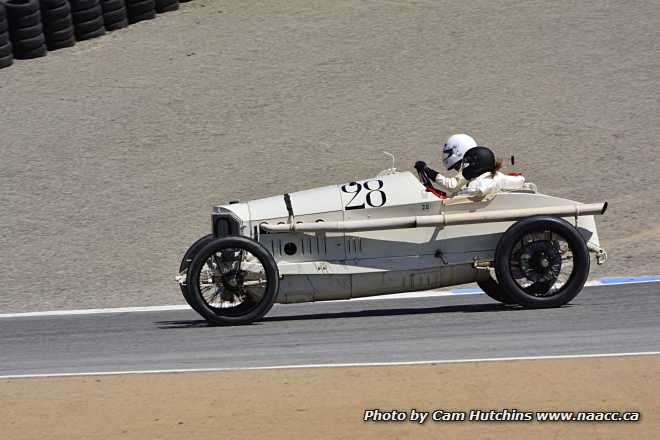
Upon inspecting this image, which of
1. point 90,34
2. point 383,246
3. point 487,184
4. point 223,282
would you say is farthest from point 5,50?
point 487,184

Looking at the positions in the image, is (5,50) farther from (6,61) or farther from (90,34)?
(90,34)

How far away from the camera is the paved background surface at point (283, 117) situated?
15.6 meters

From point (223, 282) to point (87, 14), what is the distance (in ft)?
44.9

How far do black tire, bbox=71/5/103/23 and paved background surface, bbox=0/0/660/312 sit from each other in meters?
0.61

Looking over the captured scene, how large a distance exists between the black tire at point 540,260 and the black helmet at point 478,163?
1.92 feet

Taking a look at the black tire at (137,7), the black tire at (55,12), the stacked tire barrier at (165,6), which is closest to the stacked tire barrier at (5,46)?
the black tire at (55,12)

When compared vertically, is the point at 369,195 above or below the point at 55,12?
below

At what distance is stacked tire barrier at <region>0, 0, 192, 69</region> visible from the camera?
21.0 meters

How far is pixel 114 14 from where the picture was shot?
910 inches

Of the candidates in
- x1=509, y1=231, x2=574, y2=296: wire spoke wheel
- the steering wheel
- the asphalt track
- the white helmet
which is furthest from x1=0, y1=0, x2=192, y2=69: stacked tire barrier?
x1=509, y1=231, x2=574, y2=296: wire spoke wheel

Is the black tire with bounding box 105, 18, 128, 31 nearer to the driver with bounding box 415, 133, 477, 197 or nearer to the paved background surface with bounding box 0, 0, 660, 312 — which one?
the paved background surface with bounding box 0, 0, 660, 312

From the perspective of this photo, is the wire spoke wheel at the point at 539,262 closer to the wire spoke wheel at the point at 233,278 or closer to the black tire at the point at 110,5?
the wire spoke wheel at the point at 233,278

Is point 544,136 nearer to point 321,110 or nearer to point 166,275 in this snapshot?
point 321,110

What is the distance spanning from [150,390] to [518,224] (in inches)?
146
